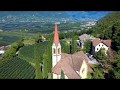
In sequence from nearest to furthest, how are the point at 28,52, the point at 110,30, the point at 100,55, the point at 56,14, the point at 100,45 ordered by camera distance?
the point at 56,14 → the point at 100,55 → the point at 100,45 → the point at 28,52 → the point at 110,30

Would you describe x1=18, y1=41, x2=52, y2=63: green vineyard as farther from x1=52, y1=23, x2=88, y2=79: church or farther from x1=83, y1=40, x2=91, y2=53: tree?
x1=52, y1=23, x2=88, y2=79: church

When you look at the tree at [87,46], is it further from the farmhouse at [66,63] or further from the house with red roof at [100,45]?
the farmhouse at [66,63]

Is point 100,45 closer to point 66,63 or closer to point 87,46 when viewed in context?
point 87,46

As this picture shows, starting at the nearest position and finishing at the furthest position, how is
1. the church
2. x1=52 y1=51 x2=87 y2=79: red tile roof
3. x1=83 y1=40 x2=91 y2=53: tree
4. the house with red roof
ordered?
x1=52 y1=51 x2=87 y2=79: red tile roof < the church < the house with red roof < x1=83 y1=40 x2=91 y2=53: tree

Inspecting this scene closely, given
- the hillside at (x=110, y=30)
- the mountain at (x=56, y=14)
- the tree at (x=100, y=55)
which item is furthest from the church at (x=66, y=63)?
the mountain at (x=56, y=14)

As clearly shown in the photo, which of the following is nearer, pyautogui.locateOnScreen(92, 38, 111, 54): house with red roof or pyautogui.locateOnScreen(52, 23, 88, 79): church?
pyautogui.locateOnScreen(52, 23, 88, 79): church

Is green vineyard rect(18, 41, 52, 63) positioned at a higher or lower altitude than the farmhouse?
lower

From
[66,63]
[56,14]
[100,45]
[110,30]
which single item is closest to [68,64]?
[66,63]

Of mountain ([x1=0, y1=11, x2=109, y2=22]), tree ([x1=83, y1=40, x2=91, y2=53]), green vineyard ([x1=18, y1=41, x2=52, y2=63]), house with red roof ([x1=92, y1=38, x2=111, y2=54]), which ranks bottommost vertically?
green vineyard ([x1=18, y1=41, x2=52, y2=63])

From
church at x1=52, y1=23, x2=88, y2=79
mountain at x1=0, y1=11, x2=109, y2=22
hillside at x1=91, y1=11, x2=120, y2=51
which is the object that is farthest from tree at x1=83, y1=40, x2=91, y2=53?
mountain at x1=0, y1=11, x2=109, y2=22
